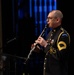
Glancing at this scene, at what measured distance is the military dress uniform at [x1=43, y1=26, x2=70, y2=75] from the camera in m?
3.88

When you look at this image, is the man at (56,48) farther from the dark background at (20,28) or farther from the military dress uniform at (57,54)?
A: the dark background at (20,28)

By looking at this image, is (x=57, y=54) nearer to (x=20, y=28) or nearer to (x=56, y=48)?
(x=56, y=48)

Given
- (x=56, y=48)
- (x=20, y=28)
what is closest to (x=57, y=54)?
(x=56, y=48)

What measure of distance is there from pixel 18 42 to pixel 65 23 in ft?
3.55

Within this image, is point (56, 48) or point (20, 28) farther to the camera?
point (20, 28)

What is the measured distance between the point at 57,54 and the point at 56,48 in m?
0.10

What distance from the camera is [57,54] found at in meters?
3.88

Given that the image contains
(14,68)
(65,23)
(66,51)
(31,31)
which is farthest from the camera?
(31,31)

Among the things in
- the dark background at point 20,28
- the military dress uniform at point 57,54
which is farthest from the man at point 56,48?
the dark background at point 20,28

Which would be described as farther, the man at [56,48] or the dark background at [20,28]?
the dark background at [20,28]

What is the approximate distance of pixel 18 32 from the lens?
22.0 ft

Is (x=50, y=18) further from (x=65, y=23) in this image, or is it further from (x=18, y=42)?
(x=18, y=42)

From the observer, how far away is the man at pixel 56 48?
3.88m

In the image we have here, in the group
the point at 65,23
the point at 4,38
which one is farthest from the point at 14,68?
the point at 65,23
